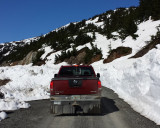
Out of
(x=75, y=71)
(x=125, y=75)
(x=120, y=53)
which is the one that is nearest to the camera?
(x=75, y=71)

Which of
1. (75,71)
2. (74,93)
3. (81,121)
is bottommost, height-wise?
(81,121)

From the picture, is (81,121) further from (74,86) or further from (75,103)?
(74,86)

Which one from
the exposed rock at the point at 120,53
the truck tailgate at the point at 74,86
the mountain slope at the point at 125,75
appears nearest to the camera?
the truck tailgate at the point at 74,86

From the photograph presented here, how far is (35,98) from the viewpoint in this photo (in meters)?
12.7

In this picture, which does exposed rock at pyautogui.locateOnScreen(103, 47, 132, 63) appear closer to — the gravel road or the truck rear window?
the truck rear window

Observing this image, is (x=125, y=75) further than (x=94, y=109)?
Yes

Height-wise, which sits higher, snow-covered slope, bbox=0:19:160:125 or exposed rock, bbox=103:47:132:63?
Answer: exposed rock, bbox=103:47:132:63

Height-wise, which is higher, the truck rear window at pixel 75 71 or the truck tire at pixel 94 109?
the truck rear window at pixel 75 71

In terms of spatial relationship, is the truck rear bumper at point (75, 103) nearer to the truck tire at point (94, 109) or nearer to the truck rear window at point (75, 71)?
the truck tire at point (94, 109)

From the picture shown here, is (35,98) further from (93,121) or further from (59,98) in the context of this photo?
(93,121)

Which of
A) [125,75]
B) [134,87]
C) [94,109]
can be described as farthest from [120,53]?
[94,109]

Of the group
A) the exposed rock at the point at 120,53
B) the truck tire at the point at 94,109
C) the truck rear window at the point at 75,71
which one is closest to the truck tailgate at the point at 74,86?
the truck tire at the point at 94,109

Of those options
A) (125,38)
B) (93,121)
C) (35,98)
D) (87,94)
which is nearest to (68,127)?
(93,121)

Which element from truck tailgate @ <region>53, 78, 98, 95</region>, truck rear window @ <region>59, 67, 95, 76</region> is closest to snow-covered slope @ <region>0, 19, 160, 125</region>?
truck tailgate @ <region>53, 78, 98, 95</region>
